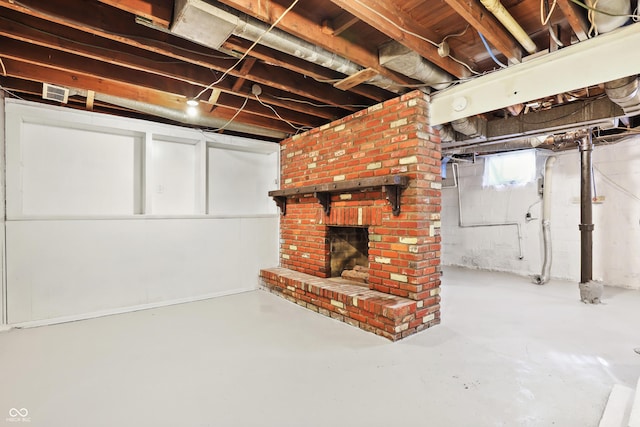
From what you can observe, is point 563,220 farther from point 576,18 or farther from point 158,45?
point 158,45

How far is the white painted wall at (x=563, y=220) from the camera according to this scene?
450 cm

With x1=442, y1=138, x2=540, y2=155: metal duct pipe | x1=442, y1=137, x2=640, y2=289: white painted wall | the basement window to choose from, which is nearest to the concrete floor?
x1=442, y1=137, x2=640, y2=289: white painted wall

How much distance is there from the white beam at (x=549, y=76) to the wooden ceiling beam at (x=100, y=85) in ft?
8.47

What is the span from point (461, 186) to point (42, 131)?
6833mm

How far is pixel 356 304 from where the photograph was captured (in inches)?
117

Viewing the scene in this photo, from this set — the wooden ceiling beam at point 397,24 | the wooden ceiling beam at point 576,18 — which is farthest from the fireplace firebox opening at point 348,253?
the wooden ceiling beam at point 576,18

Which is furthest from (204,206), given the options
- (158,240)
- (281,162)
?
(281,162)

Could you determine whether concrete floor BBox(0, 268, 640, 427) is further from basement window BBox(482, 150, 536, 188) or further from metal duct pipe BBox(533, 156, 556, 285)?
basement window BBox(482, 150, 536, 188)

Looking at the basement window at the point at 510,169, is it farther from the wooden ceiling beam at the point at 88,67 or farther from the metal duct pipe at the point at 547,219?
the wooden ceiling beam at the point at 88,67

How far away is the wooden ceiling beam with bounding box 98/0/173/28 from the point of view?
5.98ft

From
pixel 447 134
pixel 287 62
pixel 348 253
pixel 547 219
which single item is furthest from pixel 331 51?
pixel 547 219

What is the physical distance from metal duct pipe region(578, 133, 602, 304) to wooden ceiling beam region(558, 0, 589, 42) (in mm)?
2371

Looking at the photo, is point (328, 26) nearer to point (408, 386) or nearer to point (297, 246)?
point (408, 386)

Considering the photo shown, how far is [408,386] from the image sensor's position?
1.99 metres
